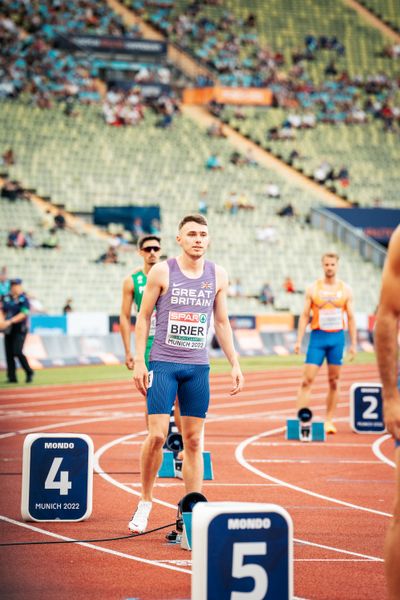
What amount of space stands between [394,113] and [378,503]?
→ 46288mm

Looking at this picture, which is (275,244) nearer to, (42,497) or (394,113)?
(394,113)

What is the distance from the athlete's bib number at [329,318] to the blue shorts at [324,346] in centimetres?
6

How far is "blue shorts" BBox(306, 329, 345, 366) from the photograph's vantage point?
15281 mm

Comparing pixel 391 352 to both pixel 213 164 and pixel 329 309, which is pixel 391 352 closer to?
pixel 329 309

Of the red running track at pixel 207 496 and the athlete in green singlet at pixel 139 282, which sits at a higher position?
the athlete in green singlet at pixel 139 282

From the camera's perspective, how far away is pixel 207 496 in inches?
419

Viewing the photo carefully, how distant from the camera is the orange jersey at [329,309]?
15.3 meters


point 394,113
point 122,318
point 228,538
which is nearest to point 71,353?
point 122,318

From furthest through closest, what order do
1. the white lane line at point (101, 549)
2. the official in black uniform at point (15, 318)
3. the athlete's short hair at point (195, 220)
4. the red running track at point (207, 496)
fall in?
1. the official in black uniform at point (15, 318)
2. the athlete's short hair at point (195, 220)
3. the white lane line at point (101, 549)
4. the red running track at point (207, 496)

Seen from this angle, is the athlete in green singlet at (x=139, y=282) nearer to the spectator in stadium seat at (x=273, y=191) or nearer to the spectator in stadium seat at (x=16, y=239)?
the spectator in stadium seat at (x=16, y=239)

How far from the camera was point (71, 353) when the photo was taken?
28.7m

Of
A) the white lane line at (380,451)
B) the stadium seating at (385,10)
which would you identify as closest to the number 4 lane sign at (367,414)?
the white lane line at (380,451)

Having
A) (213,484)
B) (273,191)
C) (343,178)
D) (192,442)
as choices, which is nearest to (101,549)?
(192,442)

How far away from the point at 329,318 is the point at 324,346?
0.36 m
